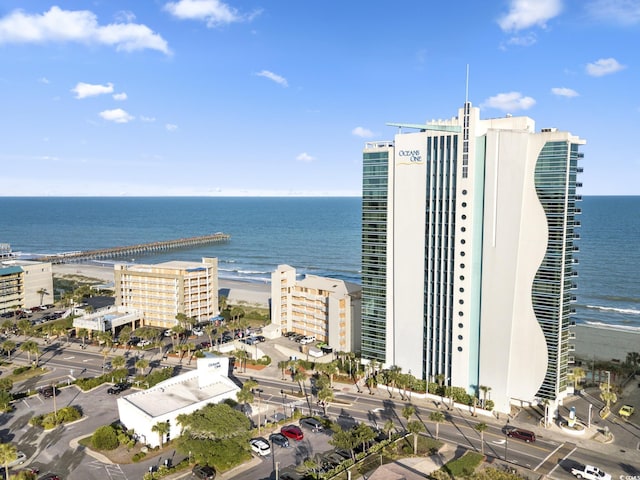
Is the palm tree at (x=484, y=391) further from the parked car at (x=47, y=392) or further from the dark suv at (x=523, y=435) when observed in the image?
the parked car at (x=47, y=392)

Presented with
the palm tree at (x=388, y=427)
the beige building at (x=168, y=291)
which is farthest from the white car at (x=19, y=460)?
the beige building at (x=168, y=291)

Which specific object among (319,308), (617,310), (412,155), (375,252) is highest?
(412,155)

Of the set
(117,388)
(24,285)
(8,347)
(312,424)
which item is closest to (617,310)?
(312,424)

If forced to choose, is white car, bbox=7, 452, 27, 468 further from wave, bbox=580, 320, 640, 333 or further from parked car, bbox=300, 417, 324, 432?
wave, bbox=580, 320, 640, 333

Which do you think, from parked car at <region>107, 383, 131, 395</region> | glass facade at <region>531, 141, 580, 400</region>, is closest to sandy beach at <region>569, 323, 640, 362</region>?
glass facade at <region>531, 141, 580, 400</region>

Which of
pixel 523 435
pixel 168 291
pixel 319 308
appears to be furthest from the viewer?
pixel 168 291

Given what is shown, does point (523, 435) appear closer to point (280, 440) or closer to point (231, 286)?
point (280, 440)

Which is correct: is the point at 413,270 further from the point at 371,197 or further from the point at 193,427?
the point at 193,427
